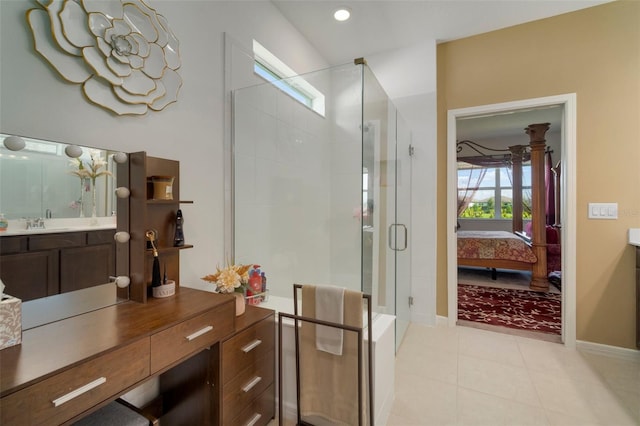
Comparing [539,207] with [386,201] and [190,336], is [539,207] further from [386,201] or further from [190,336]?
[190,336]

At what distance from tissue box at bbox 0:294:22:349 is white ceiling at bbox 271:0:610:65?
2.62 meters

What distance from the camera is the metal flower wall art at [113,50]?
3.85ft

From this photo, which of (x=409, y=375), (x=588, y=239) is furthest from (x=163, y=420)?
(x=588, y=239)

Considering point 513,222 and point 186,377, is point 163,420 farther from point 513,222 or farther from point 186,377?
point 513,222

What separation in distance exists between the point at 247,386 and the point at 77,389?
79 centimetres

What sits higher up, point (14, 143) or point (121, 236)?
point (14, 143)

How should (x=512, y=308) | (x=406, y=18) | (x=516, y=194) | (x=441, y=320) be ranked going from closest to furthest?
1. (x=406, y=18)
2. (x=441, y=320)
3. (x=512, y=308)
4. (x=516, y=194)

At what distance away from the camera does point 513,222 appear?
21.2 feet

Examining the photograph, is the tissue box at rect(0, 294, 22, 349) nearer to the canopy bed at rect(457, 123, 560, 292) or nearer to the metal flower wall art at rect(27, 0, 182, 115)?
the metal flower wall art at rect(27, 0, 182, 115)

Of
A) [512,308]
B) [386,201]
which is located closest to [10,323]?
[386,201]

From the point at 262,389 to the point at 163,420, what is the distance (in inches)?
20.1

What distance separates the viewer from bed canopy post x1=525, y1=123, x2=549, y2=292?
4184mm

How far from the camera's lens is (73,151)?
124cm

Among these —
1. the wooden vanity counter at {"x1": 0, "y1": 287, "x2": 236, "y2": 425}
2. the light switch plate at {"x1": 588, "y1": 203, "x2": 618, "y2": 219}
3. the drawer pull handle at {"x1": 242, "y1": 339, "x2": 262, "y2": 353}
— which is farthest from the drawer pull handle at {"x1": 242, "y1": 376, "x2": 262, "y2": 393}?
the light switch plate at {"x1": 588, "y1": 203, "x2": 618, "y2": 219}
